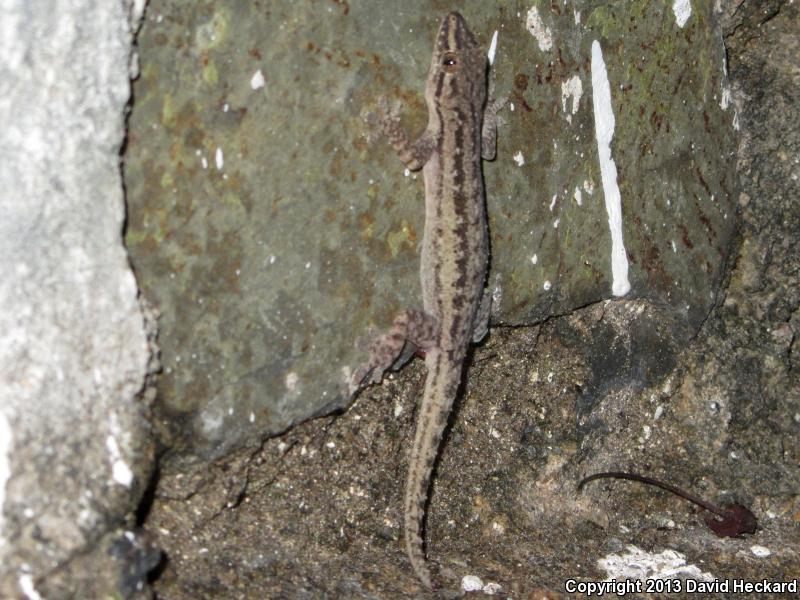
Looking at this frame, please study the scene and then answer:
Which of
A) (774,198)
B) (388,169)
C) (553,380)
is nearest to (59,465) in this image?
(388,169)

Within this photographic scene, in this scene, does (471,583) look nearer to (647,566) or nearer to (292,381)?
(647,566)

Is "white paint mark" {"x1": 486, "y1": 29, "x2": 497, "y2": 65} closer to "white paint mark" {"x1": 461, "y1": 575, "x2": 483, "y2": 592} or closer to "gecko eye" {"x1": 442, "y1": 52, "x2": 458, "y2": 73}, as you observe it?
"gecko eye" {"x1": 442, "y1": 52, "x2": 458, "y2": 73}

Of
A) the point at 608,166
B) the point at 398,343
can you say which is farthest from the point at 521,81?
the point at 398,343

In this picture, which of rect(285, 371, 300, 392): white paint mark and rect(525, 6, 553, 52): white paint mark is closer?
rect(285, 371, 300, 392): white paint mark

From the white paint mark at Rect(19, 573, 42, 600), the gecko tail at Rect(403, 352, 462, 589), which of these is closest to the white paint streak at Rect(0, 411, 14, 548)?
the white paint mark at Rect(19, 573, 42, 600)

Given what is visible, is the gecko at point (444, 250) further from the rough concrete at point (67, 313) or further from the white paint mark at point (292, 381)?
the rough concrete at point (67, 313)

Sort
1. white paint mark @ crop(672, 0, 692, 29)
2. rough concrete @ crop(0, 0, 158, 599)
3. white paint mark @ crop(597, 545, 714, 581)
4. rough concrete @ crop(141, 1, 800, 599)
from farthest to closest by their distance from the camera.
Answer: white paint mark @ crop(672, 0, 692, 29), white paint mark @ crop(597, 545, 714, 581), rough concrete @ crop(141, 1, 800, 599), rough concrete @ crop(0, 0, 158, 599)

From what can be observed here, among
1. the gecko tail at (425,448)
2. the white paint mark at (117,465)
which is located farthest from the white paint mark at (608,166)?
the white paint mark at (117,465)
